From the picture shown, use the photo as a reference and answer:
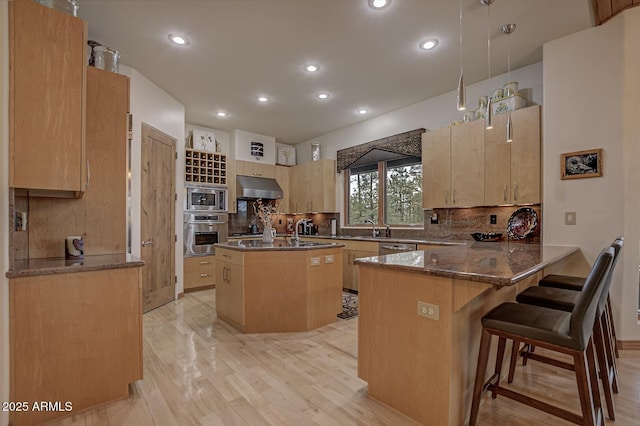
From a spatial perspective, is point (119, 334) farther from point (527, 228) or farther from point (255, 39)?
point (527, 228)

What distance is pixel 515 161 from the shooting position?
130 inches

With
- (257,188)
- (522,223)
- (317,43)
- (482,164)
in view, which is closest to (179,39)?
(317,43)

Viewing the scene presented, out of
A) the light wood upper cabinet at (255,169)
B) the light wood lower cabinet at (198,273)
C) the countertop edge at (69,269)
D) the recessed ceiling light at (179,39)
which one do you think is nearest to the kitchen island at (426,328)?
the countertop edge at (69,269)

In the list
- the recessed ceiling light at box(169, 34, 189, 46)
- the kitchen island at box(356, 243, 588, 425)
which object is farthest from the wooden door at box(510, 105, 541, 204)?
the recessed ceiling light at box(169, 34, 189, 46)

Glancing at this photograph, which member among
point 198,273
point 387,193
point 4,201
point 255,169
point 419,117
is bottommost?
point 198,273

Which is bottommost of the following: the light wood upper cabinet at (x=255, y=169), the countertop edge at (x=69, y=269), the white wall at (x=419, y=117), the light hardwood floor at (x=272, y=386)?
the light hardwood floor at (x=272, y=386)

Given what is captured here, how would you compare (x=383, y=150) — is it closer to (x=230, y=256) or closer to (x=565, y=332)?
(x=230, y=256)

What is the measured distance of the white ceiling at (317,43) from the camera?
252 cm

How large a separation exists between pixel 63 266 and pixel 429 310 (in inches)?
83.6

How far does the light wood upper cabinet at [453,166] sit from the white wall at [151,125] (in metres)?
3.57

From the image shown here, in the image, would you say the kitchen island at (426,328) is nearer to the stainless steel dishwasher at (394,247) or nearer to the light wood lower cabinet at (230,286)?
the light wood lower cabinet at (230,286)

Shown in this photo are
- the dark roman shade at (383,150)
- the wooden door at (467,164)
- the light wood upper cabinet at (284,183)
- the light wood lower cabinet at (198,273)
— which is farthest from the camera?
the light wood upper cabinet at (284,183)

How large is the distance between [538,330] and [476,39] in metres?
2.76

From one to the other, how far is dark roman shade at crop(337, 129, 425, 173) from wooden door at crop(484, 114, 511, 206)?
1.08 m
